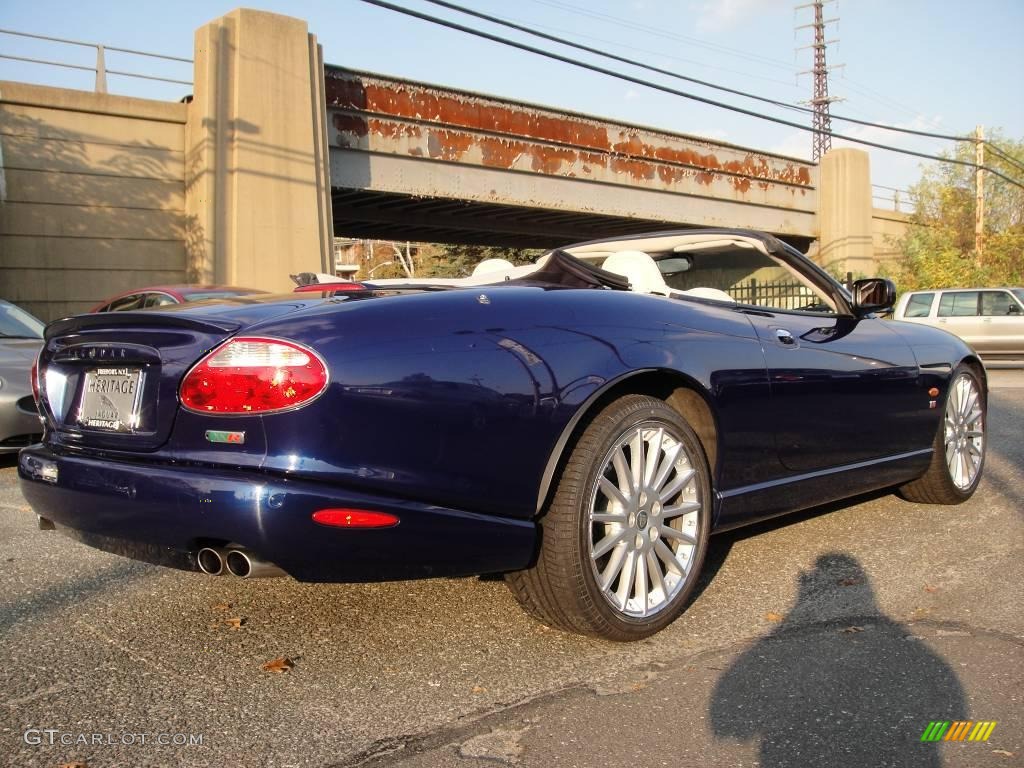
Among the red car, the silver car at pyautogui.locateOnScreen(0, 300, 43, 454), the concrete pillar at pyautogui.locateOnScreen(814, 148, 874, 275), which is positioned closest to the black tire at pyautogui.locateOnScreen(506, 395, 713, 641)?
the silver car at pyautogui.locateOnScreen(0, 300, 43, 454)

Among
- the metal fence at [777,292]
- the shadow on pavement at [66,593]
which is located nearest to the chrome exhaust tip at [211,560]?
the shadow on pavement at [66,593]

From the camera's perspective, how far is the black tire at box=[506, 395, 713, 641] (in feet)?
10.1

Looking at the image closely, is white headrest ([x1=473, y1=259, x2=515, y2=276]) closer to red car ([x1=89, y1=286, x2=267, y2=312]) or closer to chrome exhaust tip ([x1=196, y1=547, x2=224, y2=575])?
chrome exhaust tip ([x1=196, y1=547, x2=224, y2=575])

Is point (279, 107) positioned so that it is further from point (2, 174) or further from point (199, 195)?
point (2, 174)

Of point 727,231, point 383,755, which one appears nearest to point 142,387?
point 383,755

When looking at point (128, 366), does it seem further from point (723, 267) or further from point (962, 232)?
point (962, 232)

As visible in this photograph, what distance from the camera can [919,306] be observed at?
19828 mm

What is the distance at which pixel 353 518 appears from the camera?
2725 mm

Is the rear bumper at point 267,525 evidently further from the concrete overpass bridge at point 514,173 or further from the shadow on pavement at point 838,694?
the concrete overpass bridge at point 514,173

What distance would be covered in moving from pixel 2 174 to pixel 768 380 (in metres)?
14.8

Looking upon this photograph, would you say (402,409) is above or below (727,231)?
below
